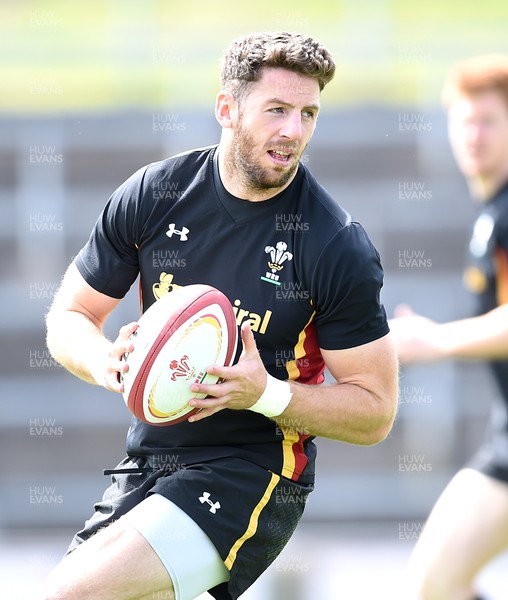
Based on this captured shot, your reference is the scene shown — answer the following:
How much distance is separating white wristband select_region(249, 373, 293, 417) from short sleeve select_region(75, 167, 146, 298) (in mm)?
733

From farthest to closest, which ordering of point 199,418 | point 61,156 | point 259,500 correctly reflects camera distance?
point 61,156 → point 259,500 → point 199,418

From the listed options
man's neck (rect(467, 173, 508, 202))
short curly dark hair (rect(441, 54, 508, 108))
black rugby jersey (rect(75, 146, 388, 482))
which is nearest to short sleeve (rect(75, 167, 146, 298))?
black rugby jersey (rect(75, 146, 388, 482))

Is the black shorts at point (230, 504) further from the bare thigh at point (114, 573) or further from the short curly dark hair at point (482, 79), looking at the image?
the short curly dark hair at point (482, 79)

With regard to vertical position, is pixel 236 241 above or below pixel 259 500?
above

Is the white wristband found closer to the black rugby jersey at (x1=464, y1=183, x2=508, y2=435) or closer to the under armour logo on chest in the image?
the under armour logo on chest

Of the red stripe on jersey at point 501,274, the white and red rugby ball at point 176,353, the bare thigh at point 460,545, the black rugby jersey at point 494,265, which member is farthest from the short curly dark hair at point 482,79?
the white and red rugby ball at point 176,353

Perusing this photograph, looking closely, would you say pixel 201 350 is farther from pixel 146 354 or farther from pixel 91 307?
pixel 91 307

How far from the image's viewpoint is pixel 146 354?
326 cm

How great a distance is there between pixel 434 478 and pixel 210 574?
5.32m

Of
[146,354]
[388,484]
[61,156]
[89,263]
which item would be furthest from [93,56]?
[146,354]

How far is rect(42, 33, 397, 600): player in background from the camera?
3322 mm

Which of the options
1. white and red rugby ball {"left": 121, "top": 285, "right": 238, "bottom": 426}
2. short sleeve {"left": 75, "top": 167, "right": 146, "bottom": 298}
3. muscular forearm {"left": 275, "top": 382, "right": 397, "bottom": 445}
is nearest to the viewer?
white and red rugby ball {"left": 121, "top": 285, "right": 238, "bottom": 426}

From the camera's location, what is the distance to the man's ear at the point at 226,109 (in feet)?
12.1

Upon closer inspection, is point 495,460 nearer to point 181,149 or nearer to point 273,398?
point 273,398
